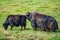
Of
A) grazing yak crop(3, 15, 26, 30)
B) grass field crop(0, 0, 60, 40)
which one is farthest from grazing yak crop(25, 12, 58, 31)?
grazing yak crop(3, 15, 26, 30)

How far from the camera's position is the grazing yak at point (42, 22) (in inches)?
573

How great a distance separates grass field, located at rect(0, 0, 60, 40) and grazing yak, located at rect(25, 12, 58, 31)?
9.3 inches

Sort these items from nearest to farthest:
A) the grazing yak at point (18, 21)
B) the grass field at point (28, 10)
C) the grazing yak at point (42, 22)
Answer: the grass field at point (28, 10) < the grazing yak at point (42, 22) < the grazing yak at point (18, 21)

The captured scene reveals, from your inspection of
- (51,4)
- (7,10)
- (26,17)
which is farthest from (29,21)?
(51,4)

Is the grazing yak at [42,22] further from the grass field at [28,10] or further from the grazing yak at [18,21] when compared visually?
the grazing yak at [18,21]

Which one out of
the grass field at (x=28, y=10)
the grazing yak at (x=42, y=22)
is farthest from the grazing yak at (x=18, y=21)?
the grazing yak at (x=42, y=22)

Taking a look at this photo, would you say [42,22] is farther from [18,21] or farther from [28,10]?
[28,10]

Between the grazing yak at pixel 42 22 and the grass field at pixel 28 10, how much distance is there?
0.77ft

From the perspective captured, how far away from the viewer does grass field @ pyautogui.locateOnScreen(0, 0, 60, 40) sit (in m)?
14.3

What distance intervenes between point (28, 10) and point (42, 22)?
4.50 meters

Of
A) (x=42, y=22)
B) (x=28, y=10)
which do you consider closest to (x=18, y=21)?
(x=42, y=22)

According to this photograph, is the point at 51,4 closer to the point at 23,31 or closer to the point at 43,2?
the point at 43,2

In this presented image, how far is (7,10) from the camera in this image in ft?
64.3

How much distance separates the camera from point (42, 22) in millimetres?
14773
